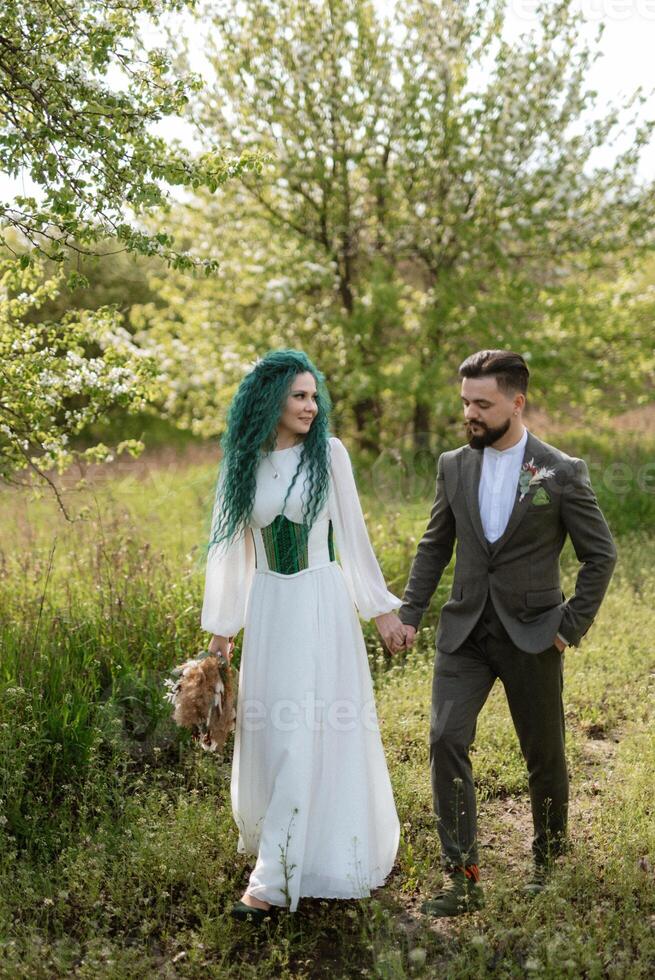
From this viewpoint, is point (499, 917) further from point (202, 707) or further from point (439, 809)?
point (202, 707)

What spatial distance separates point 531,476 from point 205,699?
161cm

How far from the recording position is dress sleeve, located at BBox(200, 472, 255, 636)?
4.25 m

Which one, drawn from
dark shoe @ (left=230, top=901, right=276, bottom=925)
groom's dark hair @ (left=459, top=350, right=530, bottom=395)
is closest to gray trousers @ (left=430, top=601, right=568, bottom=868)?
dark shoe @ (left=230, top=901, right=276, bottom=925)

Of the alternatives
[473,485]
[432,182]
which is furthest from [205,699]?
[432,182]

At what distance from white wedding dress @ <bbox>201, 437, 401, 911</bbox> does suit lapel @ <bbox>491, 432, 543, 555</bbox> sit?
56cm

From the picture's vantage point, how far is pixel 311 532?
4.11m

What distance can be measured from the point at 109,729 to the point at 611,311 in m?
9.42

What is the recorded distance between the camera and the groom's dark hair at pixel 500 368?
387 centimetres

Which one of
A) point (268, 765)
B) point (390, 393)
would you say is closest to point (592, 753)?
point (268, 765)

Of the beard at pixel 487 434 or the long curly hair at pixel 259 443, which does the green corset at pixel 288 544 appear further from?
the beard at pixel 487 434

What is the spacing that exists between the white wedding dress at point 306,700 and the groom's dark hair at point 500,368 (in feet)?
2.15

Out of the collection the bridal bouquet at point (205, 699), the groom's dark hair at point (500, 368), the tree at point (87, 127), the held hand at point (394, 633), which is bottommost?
the bridal bouquet at point (205, 699)

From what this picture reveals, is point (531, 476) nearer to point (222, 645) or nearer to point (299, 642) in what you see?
point (299, 642)

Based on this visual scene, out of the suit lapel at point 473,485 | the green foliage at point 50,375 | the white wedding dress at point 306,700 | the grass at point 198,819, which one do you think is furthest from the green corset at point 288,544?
the green foliage at point 50,375
